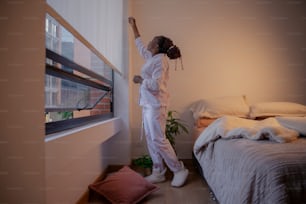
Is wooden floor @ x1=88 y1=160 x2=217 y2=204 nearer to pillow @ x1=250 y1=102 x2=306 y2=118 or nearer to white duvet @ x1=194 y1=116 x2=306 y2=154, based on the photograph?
white duvet @ x1=194 y1=116 x2=306 y2=154

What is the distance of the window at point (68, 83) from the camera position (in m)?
1.18

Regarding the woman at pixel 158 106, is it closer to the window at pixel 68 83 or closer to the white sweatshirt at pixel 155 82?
the white sweatshirt at pixel 155 82

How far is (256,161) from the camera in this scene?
104 centimetres

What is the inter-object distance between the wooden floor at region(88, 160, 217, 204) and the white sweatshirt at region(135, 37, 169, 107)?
0.74 m

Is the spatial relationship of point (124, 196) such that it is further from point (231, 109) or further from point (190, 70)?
point (190, 70)

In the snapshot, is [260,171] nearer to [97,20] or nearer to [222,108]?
[97,20]

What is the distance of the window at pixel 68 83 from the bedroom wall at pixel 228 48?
884mm

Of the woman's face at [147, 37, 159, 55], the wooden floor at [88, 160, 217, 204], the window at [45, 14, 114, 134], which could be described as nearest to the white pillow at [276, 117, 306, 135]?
the wooden floor at [88, 160, 217, 204]

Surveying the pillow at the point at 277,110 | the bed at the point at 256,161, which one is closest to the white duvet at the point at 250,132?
the bed at the point at 256,161

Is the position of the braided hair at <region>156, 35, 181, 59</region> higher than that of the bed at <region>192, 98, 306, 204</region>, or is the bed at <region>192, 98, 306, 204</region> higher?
the braided hair at <region>156, 35, 181, 59</region>

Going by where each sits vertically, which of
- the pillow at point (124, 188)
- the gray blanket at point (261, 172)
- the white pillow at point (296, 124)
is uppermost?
the white pillow at point (296, 124)

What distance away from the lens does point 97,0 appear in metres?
1.55

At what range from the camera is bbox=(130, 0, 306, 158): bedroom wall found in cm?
292

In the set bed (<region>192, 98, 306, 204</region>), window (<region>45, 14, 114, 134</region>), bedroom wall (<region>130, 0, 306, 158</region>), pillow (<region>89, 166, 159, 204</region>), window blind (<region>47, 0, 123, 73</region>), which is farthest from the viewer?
bedroom wall (<region>130, 0, 306, 158</region>)
